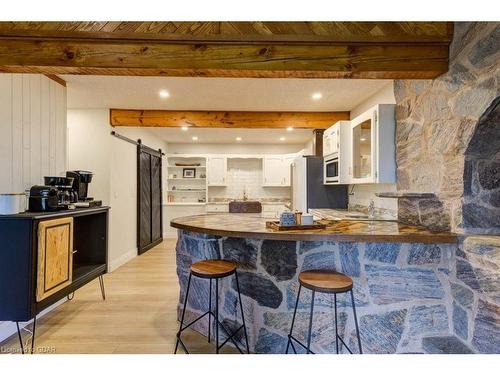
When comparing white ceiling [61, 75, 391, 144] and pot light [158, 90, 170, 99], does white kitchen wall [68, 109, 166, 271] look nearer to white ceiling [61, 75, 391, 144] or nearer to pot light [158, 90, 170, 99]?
white ceiling [61, 75, 391, 144]

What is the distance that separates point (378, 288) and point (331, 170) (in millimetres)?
2296

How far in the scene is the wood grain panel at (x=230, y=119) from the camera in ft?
14.4

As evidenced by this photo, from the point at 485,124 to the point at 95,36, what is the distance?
109 inches

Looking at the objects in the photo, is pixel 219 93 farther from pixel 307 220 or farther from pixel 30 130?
pixel 307 220

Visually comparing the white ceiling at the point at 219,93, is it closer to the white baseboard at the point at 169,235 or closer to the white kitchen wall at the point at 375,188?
the white kitchen wall at the point at 375,188

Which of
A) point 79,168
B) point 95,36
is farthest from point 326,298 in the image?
point 79,168

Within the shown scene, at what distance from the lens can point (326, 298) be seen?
2.11 meters

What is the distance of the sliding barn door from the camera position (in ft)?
17.8

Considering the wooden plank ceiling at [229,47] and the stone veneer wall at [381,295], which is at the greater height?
the wooden plank ceiling at [229,47]

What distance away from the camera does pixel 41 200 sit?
2475mm

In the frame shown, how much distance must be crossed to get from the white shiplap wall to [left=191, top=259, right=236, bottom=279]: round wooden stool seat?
190 cm

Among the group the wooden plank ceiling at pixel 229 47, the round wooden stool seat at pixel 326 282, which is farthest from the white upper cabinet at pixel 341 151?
the round wooden stool seat at pixel 326 282

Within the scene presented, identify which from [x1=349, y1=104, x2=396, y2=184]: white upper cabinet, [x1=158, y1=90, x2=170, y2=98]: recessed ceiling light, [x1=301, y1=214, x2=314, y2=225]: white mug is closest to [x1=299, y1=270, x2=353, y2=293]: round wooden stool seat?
[x1=301, y1=214, x2=314, y2=225]: white mug
